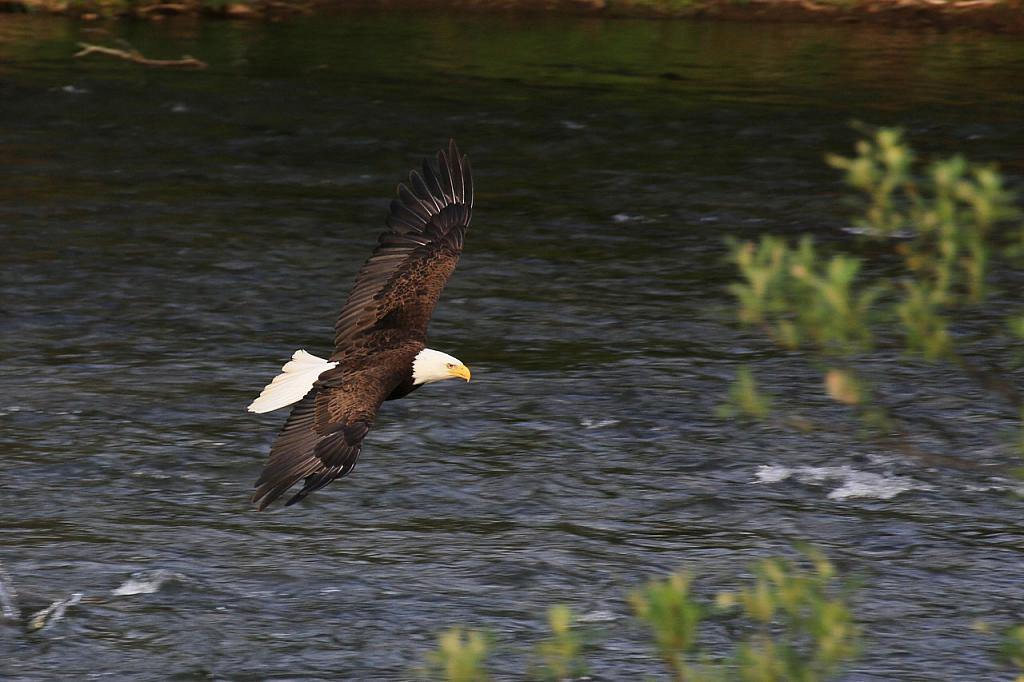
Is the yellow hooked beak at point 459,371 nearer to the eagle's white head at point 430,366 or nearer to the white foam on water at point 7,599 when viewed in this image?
the eagle's white head at point 430,366

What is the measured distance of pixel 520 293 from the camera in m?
13.5

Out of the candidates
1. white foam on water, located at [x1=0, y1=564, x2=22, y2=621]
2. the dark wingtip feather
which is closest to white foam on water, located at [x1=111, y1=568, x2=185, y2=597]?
white foam on water, located at [x1=0, y1=564, x2=22, y2=621]

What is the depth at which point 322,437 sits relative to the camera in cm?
761

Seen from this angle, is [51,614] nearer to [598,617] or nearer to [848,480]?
[598,617]

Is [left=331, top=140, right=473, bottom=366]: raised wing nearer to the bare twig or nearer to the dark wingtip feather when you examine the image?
the dark wingtip feather

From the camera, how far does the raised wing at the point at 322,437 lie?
742 centimetres

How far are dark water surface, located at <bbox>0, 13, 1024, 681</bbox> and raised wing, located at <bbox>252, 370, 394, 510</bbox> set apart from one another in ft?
2.49

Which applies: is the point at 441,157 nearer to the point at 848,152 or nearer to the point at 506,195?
the point at 506,195

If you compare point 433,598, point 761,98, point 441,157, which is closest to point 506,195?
point 761,98

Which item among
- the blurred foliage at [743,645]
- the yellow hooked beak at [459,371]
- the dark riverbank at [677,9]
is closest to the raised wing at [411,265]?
the yellow hooked beak at [459,371]

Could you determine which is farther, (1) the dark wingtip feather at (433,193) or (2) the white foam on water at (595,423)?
(2) the white foam on water at (595,423)

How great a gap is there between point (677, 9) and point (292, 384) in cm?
2106

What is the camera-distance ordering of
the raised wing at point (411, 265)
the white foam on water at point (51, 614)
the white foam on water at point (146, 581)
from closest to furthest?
the white foam on water at point (51, 614)
the white foam on water at point (146, 581)
the raised wing at point (411, 265)

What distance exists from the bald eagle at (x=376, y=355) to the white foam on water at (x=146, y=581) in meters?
0.56
